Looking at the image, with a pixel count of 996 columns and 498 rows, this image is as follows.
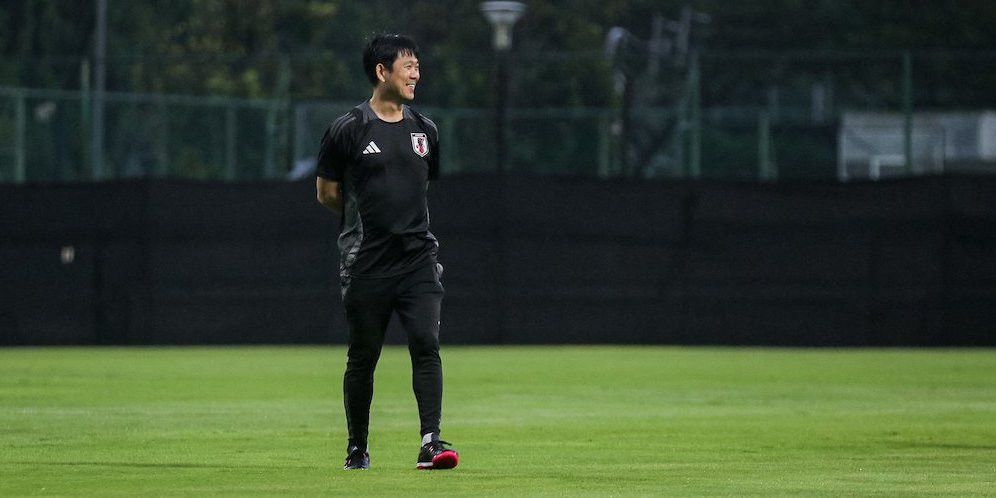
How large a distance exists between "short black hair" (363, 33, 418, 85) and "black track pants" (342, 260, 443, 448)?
0.87 meters

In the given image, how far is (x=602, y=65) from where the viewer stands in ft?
120

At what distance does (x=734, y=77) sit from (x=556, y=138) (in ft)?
55.3

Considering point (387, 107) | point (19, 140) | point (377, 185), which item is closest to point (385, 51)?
point (387, 107)

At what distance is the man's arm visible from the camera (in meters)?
8.78

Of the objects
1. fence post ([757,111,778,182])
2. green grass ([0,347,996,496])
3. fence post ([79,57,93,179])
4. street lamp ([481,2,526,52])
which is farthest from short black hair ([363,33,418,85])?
fence post ([757,111,778,182])

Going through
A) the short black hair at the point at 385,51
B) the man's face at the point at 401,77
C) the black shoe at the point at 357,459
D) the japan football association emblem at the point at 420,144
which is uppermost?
the short black hair at the point at 385,51

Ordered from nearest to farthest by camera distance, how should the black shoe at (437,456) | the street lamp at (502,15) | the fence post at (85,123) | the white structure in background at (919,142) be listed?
the black shoe at (437,456)
the street lamp at (502,15)
the fence post at (85,123)
the white structure in background at (919,142)

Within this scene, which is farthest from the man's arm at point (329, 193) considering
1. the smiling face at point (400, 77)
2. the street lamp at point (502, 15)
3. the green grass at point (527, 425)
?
the street lamp at point (502, 15)

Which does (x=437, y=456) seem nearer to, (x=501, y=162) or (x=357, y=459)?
(x=357, y=459)

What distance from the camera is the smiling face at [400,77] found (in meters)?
8.65

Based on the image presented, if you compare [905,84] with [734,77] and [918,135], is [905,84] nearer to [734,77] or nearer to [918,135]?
[918,135]

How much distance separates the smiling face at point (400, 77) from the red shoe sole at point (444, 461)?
149 centimetres

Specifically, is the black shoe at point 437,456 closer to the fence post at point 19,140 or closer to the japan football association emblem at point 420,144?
the japan football association emblem at point 420,144

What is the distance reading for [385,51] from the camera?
8.69 m
